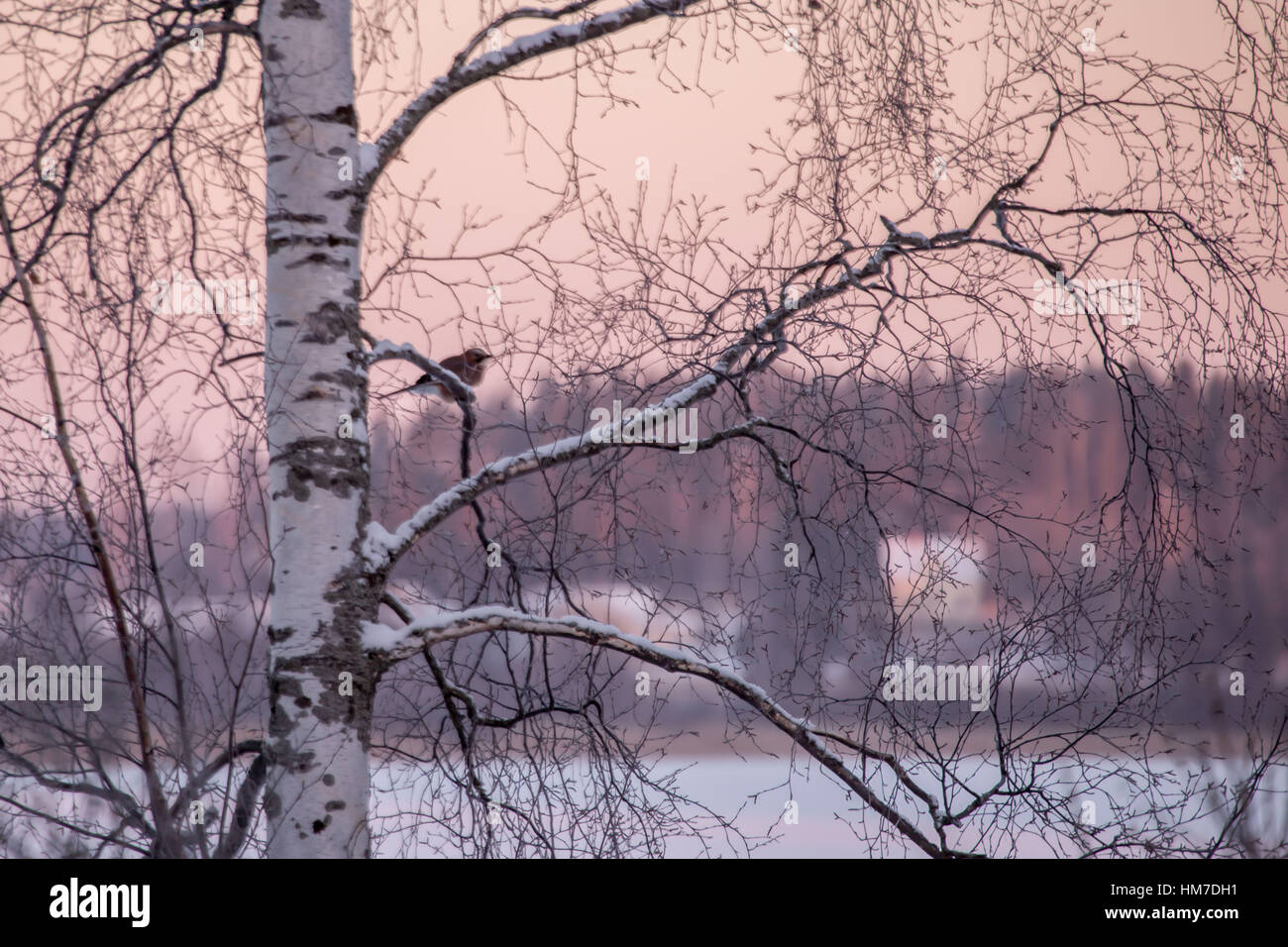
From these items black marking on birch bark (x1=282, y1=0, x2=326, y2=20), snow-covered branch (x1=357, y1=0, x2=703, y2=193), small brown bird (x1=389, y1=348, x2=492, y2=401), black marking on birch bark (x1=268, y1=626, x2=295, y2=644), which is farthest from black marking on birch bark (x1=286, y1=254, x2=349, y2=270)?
black marking on birch bark (x1=268, y1=626, x2=295, y2=644)

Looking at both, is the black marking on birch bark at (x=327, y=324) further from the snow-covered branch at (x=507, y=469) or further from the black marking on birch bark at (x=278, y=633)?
the black marking on birch bark at (x=278, y=633)

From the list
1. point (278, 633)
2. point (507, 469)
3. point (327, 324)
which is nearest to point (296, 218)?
point (327, 324)

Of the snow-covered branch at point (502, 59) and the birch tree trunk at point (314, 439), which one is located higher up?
the snow-covered branch at point (502, 59)

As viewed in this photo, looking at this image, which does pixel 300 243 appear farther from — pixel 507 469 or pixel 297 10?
pixel 507 469

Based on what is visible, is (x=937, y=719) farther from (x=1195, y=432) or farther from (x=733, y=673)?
(x=1195, y=432)

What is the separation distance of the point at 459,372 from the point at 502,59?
904mm

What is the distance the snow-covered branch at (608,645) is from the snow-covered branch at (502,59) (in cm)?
121

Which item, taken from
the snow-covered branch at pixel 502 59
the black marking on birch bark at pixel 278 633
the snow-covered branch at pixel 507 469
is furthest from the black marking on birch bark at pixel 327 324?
the black marking on birch bark at pixel 278 633

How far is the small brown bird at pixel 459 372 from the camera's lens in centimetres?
313

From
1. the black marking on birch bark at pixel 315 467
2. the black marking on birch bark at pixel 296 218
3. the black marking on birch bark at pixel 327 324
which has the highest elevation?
the black marking on birch bark at pixel 296 218

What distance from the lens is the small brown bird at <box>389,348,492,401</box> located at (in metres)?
3.13

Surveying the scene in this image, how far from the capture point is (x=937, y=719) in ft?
9.52
